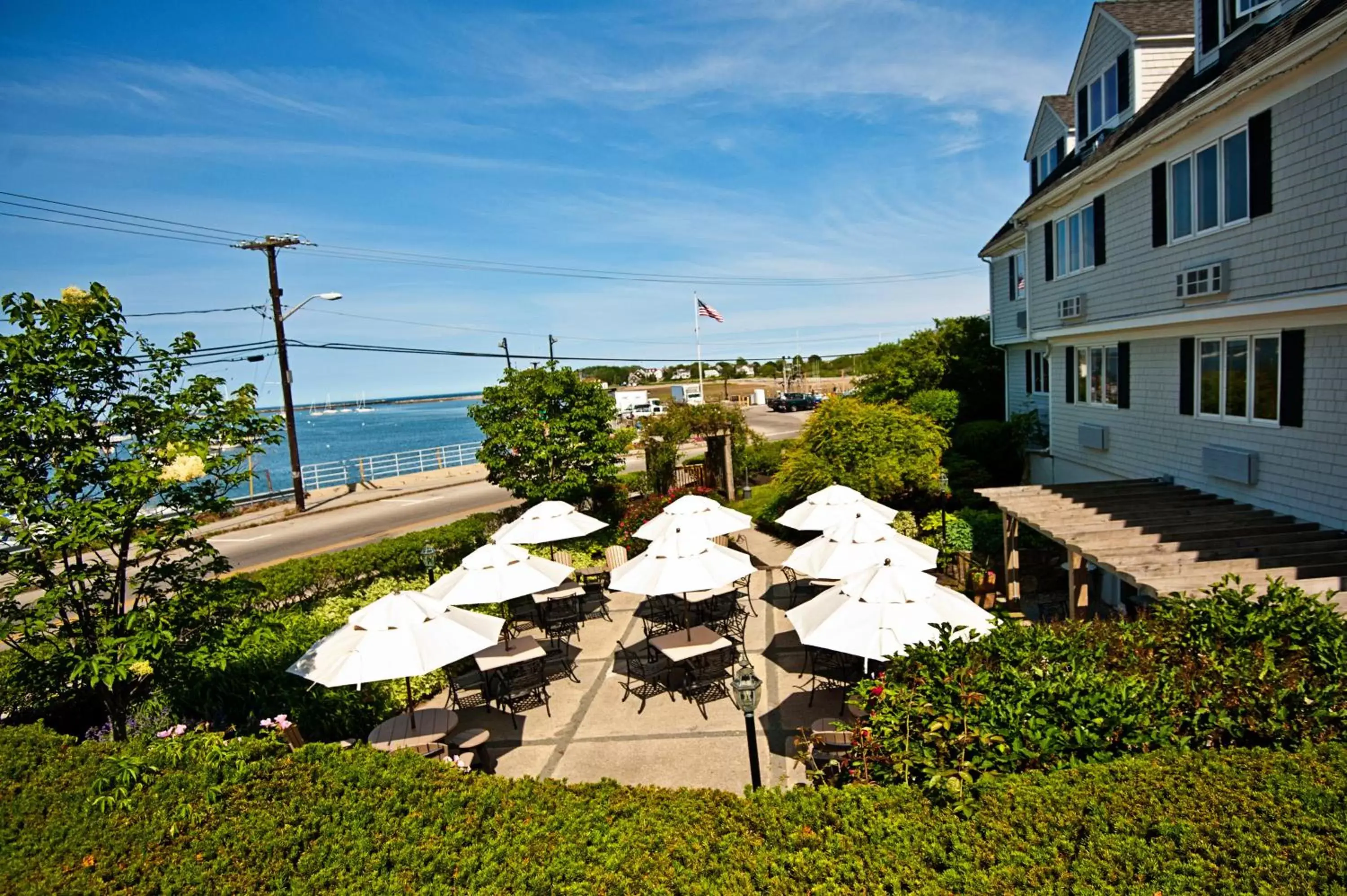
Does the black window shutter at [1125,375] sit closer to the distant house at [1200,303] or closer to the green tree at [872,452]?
the distant house at [1200,303]

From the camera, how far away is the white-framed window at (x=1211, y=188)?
1046cm

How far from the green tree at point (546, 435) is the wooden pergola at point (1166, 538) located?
10162 mm

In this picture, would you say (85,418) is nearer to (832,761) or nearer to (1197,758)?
(832,761)

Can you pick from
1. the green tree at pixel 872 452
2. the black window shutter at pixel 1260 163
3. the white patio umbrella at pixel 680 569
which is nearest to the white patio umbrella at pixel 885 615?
the white patio umbrella at pixel 680 569

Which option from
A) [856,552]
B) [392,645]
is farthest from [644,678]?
[392,645]

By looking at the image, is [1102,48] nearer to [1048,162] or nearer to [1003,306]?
[1048,162]

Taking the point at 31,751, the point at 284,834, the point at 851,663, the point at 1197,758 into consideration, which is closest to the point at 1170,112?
the point at 851,663

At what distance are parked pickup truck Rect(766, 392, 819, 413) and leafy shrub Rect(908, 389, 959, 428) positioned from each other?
136 feet

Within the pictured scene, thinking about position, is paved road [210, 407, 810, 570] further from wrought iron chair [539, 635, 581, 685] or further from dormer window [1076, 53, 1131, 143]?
dormer window [1076, 53, 1131, 143]

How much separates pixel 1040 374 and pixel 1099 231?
302 inches

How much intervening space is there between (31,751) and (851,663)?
940cm

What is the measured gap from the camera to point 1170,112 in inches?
449

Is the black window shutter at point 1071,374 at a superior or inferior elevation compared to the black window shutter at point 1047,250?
inferior

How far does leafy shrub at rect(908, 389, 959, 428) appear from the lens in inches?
1033
